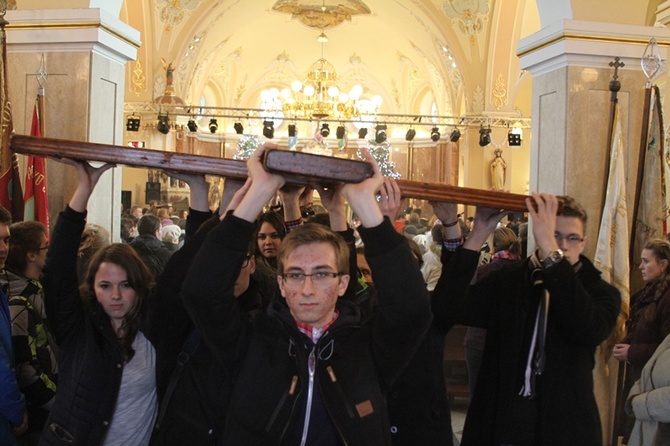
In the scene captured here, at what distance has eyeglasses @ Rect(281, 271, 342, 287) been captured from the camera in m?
2.17

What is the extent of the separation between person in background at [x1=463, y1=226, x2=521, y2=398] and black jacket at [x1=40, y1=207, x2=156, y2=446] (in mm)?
2270

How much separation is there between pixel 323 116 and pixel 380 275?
1683 centimetres

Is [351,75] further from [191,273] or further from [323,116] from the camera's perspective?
[191,273]

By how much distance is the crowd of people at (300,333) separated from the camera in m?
2.14

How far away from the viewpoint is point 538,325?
2785 millimetres

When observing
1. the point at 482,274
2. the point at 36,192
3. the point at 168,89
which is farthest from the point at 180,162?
the point at 168,89

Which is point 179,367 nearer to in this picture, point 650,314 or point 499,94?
point 650,314

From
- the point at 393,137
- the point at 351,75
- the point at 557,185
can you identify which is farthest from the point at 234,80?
the point at 557,185

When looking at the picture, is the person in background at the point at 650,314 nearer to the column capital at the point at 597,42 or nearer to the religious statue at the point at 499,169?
the column capital at the point at 597,42

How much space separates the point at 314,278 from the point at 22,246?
71.9 inches

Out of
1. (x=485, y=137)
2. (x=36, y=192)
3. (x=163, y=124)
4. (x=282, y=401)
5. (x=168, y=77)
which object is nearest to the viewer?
(x=282, y=401)

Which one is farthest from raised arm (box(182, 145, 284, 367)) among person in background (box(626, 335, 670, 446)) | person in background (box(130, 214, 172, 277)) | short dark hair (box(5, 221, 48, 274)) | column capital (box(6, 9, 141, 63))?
column capital (box(6, 9, 141, 63))

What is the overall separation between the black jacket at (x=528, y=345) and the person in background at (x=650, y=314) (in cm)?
192

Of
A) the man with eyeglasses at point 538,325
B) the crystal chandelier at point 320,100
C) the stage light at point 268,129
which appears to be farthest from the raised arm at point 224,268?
the crystal chandelier at point 320,100
